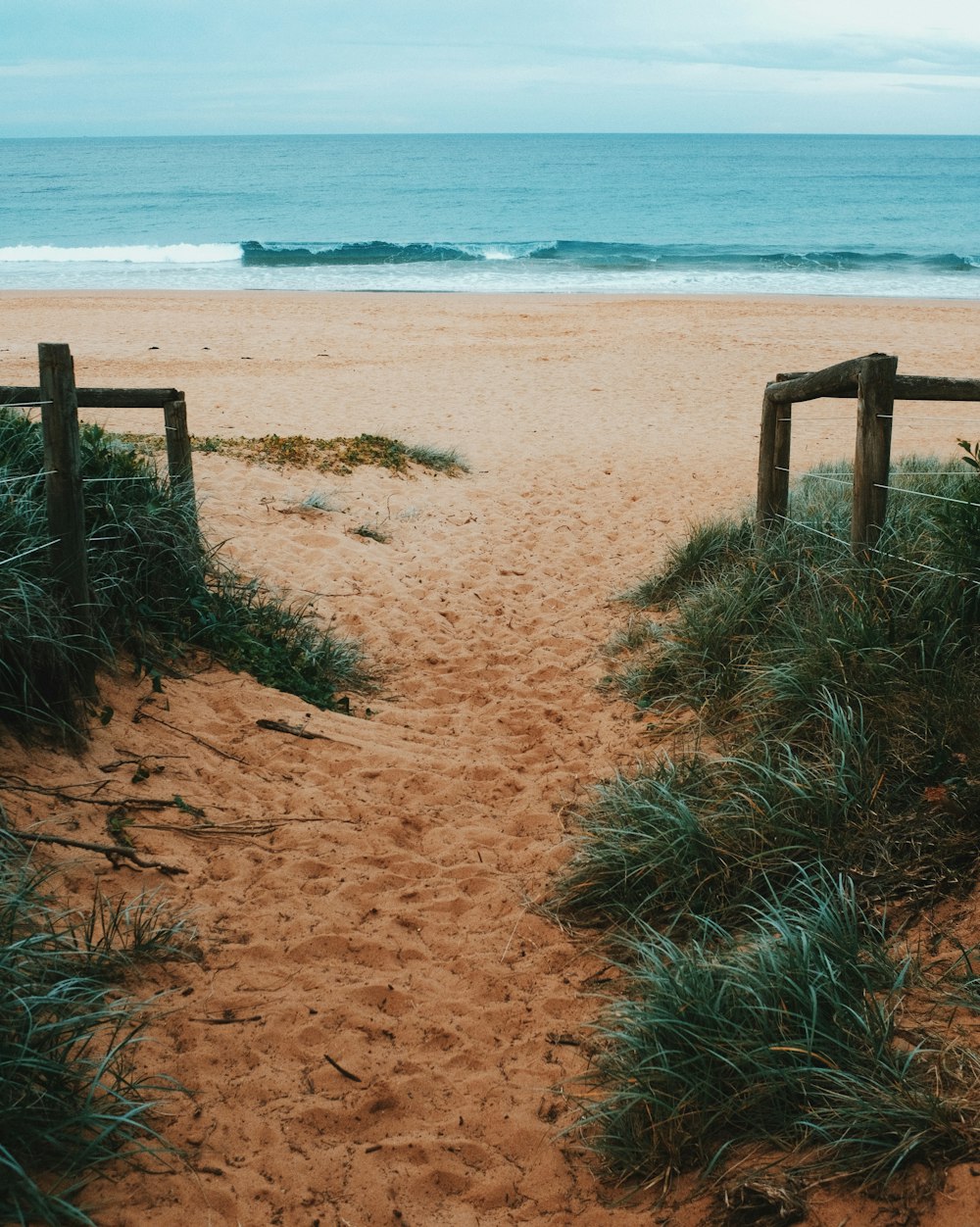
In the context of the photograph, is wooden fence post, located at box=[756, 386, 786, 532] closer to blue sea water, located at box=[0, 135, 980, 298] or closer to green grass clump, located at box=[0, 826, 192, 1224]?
green grass clump, located at box=[0, 826, 192, 1224]

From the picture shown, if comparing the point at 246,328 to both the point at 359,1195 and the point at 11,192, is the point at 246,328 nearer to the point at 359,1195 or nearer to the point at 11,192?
the point at 359,1195

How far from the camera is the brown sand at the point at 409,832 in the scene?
9.20ft

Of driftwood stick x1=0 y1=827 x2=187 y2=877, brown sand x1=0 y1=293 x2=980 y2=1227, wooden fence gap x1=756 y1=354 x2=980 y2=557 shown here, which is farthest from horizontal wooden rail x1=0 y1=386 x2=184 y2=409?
wooden fence gap x1=756 y1=354 x2=980 y2=557

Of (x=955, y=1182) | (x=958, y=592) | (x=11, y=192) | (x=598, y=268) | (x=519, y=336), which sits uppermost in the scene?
(x=11, y=192)

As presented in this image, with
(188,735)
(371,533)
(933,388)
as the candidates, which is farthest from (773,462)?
(188,735)

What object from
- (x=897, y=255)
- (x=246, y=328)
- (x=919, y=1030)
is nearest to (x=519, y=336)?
(x=246, y=328)

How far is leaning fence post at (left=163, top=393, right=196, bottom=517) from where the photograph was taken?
5984mm

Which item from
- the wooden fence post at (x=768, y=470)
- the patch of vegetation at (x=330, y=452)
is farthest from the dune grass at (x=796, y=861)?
the patch of vegetation at (x=330, y=452)

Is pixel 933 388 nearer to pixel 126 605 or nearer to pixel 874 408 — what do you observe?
pixel 874 408

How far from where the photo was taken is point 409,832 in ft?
14.9

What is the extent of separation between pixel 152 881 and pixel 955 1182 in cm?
274

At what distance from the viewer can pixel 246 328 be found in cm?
2081

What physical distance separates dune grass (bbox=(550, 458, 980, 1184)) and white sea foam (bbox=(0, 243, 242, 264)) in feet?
121

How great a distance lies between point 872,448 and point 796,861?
2118mm
